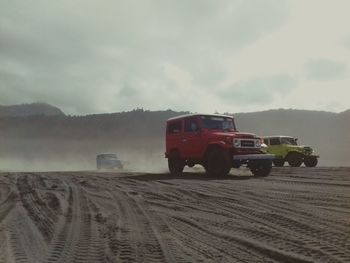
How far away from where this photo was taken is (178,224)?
762 cm

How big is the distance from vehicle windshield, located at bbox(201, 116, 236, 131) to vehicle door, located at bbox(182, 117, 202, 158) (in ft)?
1.06

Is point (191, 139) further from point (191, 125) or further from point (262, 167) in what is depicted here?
point (262, 167)

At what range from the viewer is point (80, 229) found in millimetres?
7230

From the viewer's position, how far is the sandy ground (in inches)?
224

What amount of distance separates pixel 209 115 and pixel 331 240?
11.8 m

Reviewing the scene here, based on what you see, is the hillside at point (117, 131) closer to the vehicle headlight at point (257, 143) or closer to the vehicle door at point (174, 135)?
the vehicle door at point (174, 135)

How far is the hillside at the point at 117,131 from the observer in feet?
257

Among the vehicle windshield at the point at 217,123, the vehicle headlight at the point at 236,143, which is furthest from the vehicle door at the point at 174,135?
the vehicle headlight at the point at 236,143

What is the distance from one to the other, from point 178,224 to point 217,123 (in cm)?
1045

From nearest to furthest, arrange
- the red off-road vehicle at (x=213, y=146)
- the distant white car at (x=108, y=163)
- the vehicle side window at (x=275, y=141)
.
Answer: the red off-road vehicle at (x=213, y=146) < the vehicle side window at (x=275, y=141) < the distant white car at (x=108, y=163)

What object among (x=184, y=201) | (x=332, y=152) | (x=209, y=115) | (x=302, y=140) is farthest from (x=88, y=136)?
(x=184, y=201)

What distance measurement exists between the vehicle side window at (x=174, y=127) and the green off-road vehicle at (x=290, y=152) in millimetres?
8217

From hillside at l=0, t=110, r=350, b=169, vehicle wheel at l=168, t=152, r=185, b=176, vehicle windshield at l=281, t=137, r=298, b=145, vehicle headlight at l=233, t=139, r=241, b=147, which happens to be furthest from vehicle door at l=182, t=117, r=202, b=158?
hillside at l=0, t=110, r=350, b=169

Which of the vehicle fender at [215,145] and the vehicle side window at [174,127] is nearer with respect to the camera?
the vehicle fender at [215,145]
